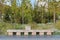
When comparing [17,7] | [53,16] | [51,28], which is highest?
[17,7]

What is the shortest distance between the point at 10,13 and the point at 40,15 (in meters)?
1.46

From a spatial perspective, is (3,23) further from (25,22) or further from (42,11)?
(42,11)

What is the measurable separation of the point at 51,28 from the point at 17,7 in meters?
1.91

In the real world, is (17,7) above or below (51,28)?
above

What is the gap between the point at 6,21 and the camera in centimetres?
746

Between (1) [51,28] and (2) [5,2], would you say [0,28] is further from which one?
(1) [51,28]

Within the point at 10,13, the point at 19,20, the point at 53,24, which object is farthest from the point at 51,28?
the point at 10,13

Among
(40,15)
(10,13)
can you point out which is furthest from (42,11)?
(10,13)

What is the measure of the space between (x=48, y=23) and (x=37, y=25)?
0.60m

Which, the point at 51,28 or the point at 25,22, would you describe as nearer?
the point at 51,28

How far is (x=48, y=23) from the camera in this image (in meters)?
7.49

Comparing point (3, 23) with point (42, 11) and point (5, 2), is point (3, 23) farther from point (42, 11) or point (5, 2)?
point (42, 11)

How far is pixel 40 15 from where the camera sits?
7.60 meters

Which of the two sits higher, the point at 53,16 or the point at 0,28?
the point at 53,16
